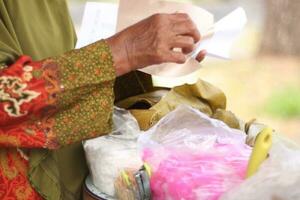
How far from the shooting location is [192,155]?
3.84 feet

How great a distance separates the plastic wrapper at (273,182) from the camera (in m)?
0.98

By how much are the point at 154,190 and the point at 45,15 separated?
448mm

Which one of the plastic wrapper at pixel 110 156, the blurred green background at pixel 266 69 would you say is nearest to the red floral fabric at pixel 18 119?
the plastic wrapper at pixel 110 156

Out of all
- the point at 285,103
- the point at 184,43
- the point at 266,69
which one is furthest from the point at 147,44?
the point at 266,69

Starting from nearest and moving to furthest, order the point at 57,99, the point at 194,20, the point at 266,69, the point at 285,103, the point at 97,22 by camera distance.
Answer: the point at 57,99 < the point at 194,20 < the point at 97,22 < the point at 285,103 < the point at 266,69

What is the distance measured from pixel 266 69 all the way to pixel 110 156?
3.21 metres

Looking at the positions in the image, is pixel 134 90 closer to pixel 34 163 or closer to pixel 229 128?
pixel 229 128

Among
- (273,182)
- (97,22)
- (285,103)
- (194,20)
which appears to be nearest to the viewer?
(273,182)

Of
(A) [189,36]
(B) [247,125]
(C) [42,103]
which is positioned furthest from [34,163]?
(B) [247,125]

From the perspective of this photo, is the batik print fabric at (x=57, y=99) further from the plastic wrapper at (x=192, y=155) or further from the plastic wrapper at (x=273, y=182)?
the plastic wrapper at (x=273, y=182)

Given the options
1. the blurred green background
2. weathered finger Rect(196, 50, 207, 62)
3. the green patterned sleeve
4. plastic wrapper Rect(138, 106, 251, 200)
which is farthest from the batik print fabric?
the blurred green background

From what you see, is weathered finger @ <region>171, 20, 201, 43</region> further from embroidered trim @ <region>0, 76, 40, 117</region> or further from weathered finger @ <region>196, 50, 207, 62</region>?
embroidered trim @ <region>0, 76, 40, 117</region>

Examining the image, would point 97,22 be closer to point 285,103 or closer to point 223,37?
point 223,37

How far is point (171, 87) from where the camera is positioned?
5.41ft
